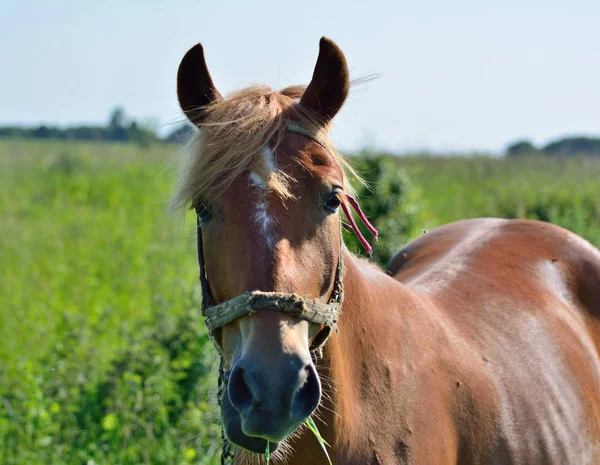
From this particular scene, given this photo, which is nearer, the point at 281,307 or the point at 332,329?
the point at 281,307

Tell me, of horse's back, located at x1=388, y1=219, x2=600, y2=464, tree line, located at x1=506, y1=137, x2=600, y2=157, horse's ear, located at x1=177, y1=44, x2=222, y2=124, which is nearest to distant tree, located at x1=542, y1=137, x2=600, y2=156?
tree line, located at x1=506, y1=137, x2=600, y2=157

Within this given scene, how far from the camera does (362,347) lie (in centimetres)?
243

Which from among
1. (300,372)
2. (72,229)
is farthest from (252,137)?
(72,229)

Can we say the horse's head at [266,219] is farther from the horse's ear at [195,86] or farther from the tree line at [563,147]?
the tree line at [563,147]

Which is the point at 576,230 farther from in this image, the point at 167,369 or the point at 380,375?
the point at 380,375

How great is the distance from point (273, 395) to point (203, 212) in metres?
0.71

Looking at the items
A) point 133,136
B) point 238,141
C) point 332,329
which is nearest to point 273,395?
point 332,329

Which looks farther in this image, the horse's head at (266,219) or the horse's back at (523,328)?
the horse's back at (523,328)

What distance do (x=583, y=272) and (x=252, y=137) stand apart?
228cm

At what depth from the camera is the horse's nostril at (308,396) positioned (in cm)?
188

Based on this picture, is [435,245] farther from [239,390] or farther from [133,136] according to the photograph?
[133,136]

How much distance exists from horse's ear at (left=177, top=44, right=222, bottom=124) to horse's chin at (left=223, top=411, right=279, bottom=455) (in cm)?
109

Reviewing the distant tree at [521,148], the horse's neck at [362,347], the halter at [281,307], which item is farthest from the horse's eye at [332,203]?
the distant tree at [521,148]

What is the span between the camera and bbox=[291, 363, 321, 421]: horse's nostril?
6.16 ft
